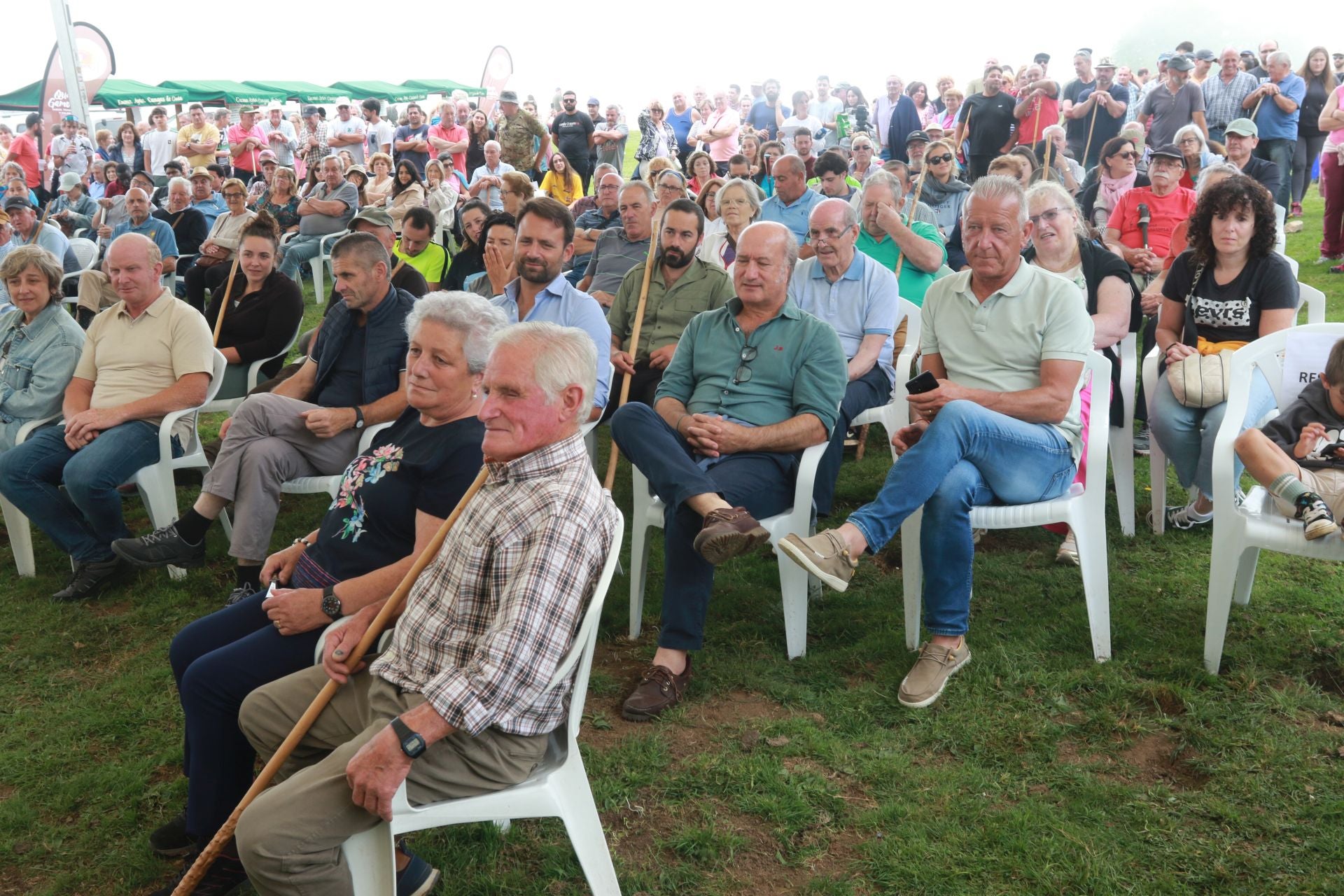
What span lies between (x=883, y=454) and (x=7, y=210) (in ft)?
22.6

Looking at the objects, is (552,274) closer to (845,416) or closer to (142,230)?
(845,416)

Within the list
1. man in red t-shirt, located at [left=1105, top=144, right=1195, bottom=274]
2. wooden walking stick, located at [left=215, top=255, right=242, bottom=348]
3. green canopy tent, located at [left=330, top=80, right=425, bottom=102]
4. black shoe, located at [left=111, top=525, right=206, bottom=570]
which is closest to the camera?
black shoe, located at [left=111, top=525, right=206, bottom=570]

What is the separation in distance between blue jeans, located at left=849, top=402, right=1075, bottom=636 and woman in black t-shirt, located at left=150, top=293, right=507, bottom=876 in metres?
1.16

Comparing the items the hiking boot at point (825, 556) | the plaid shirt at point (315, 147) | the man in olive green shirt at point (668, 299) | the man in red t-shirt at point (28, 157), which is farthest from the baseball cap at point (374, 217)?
the man in red t-shirt at point (28, 157)

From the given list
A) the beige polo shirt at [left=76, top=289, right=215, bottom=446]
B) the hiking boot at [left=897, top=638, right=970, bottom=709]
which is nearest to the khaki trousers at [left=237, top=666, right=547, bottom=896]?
the hiking boot at [left=897, top=638, right=970, bottom=709]

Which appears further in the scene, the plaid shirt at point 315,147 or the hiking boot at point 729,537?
the plaid shirt at point 315,147

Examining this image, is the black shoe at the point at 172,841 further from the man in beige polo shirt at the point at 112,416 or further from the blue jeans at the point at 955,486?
the man in beige polo shirt at the point at 112,416

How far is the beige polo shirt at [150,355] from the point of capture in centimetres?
416

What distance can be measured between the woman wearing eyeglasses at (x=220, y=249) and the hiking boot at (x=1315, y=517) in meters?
6.11

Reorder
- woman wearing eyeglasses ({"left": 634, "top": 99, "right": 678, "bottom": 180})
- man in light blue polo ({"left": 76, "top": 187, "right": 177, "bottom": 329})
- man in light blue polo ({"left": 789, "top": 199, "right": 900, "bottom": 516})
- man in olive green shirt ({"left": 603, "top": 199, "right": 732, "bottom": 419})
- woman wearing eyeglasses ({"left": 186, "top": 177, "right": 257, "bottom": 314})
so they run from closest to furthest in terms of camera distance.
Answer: man in light blue polo ({"left": 789, "top": 199, "right": 900, "bottom": 516}) < man in olive green shirt ({"left": 603, "top": 199, "right": 732, "bottom": 419}) < man in light blue polo ({"left": 76, "top": 187, "right": 177, "bottom": 329}) < woman wearing eyeglasses ({"left": 186, "top": 177, "right": 257, "bottom": 314}) < woman wearing eyeglasses ({"left": 634, "top": 99, "right": 678, "bottom": 180})

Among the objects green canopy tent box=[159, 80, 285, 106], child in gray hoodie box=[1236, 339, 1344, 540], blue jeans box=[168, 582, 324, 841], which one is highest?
green canopy tent box=[159, 80, 285, 106]

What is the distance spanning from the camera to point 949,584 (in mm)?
2973

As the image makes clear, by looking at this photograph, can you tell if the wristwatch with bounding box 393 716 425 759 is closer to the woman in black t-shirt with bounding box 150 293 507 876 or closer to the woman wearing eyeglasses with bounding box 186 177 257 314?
the woman in black t-shirt with bounding box 150 293 507 876

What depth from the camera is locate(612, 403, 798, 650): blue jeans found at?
304 cm
